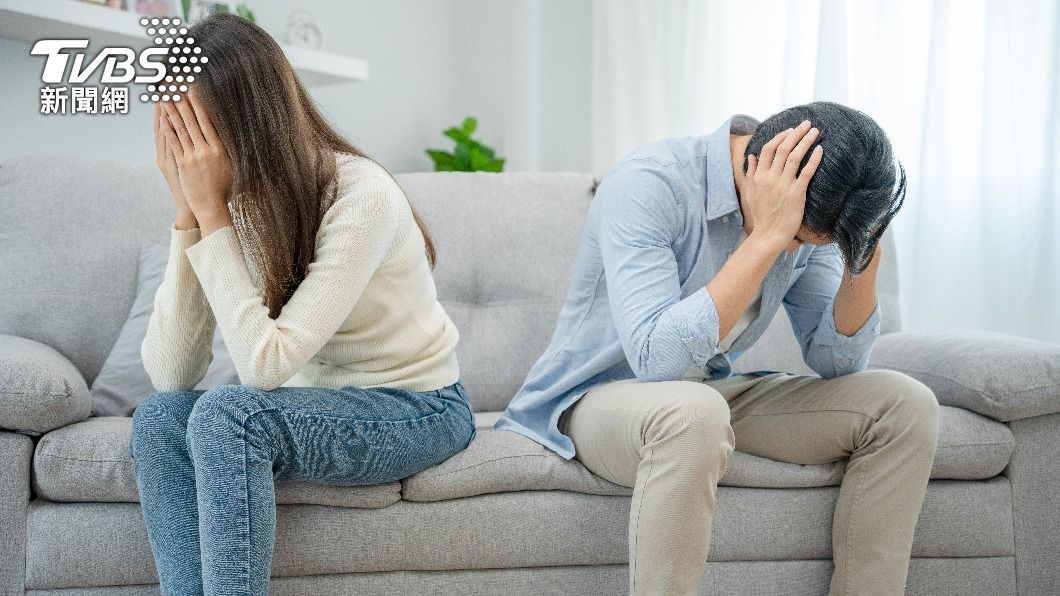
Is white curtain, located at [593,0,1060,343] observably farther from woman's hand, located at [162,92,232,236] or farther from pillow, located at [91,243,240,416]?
woman's hand, located at [162,92,232,236]

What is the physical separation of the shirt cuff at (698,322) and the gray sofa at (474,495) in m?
0.30

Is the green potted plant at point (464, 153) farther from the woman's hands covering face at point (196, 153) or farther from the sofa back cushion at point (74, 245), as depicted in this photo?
the woman's hands covering face at point (196, 153)

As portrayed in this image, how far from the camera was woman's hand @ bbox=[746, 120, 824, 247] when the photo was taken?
4.28ft

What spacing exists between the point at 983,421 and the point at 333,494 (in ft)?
3.60

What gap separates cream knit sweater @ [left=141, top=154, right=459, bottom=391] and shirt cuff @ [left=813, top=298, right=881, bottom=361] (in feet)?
1.97

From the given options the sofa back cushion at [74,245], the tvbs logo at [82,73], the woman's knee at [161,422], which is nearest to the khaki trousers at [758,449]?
the woman's knee at [161,422]

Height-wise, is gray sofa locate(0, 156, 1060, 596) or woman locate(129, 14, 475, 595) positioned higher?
woman locate(129, 14, 475, 595)

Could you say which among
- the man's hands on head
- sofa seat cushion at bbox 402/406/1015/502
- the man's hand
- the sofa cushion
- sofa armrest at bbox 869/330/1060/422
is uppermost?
the man's hands on head

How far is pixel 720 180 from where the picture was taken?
4.74ft

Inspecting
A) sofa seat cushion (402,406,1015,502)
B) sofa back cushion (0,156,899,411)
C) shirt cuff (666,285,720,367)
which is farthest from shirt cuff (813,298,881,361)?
sofa back cushion (0,156,899,411)

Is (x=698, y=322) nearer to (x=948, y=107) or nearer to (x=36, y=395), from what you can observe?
(x=36, y=395)

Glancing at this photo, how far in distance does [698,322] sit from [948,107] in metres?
1.58

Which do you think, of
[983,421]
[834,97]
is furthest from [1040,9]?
[983,421]

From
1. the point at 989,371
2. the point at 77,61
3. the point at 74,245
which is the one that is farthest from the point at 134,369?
the point at 989,371
